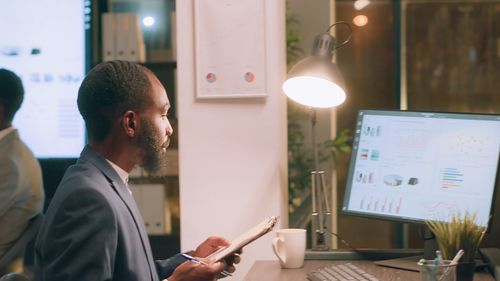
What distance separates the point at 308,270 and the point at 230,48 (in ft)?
2.60

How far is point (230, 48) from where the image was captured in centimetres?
246

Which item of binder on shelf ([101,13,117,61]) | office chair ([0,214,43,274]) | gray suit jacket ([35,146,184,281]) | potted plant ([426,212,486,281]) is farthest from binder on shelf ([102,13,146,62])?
potted plant ([426,212,486,281])

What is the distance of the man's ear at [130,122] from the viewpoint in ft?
5.55

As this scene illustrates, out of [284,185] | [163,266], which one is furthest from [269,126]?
[163,266]

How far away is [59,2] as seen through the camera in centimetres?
293

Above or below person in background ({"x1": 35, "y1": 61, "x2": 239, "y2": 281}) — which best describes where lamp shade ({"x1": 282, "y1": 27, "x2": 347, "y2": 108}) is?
above

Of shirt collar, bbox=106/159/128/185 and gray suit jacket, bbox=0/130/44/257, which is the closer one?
shirt collar, bbox=106/159/128/185

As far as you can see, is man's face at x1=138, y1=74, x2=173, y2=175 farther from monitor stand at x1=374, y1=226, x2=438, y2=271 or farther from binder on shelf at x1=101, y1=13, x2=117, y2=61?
binder on shelf at x1=101, y1=13, x2=117, y2=61

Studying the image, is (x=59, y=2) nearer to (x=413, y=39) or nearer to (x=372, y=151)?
(x=372, y=151)

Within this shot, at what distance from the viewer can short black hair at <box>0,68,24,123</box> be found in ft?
9.72

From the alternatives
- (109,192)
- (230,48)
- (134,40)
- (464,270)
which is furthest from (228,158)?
(134,40)

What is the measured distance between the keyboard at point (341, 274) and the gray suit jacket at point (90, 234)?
1.65ft

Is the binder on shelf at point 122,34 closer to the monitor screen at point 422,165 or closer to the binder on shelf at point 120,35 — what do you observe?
Result: the binder on shelf at point 120,35

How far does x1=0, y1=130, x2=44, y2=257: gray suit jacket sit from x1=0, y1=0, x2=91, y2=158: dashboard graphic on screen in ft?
0.16
